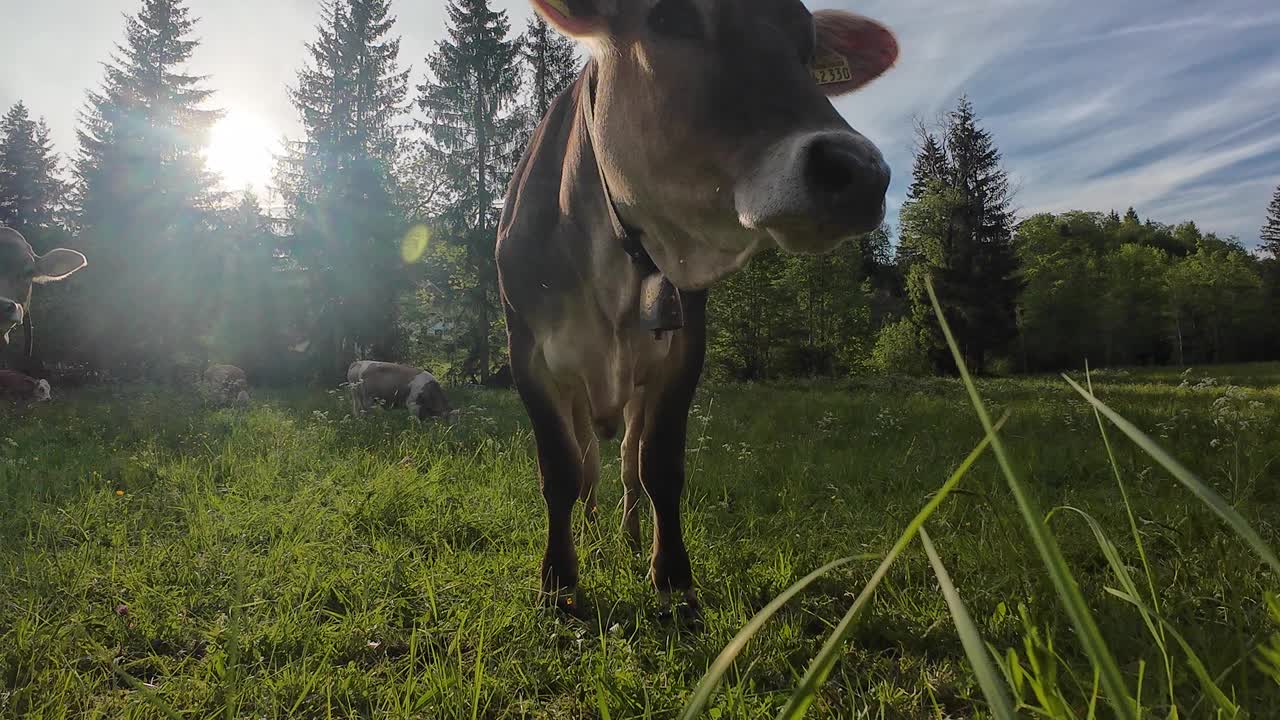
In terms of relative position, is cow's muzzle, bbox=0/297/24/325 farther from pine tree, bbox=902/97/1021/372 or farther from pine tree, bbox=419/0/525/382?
pine tree, bbox=902/97/1021/372

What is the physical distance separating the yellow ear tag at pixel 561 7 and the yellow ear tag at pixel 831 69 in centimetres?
71

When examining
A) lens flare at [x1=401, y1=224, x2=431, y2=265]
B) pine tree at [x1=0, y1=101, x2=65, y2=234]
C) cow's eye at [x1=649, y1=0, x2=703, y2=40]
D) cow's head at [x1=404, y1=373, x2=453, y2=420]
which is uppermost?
pine tree at [x1=0, y1=101, x2=65, y2=234]

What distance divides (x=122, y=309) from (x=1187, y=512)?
2270 centimetres

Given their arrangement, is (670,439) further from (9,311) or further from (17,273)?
(17,273)

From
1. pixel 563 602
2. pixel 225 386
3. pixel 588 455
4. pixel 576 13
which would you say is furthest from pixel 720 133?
pixel 225 386

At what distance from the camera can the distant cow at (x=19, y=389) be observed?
29.5ft

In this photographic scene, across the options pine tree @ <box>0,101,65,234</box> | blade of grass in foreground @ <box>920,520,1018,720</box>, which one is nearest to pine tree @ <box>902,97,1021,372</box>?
blade of grass in foreground @ <box>920,520,1018,720</box>

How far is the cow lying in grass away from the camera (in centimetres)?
1081

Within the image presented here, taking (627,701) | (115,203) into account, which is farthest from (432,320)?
(627,701)

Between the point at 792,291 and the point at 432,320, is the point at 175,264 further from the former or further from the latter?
the point at 792,291

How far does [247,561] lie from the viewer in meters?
2.46

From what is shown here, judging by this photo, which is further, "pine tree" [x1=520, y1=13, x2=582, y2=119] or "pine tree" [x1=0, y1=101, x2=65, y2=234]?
"pine tree" [x1=0, y1=101, x2=65, y2=234]

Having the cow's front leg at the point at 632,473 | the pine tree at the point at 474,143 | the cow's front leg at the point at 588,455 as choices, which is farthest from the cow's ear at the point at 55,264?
the pine tree at the point at 474,143

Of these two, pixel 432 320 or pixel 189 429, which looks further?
pixel 432 320
